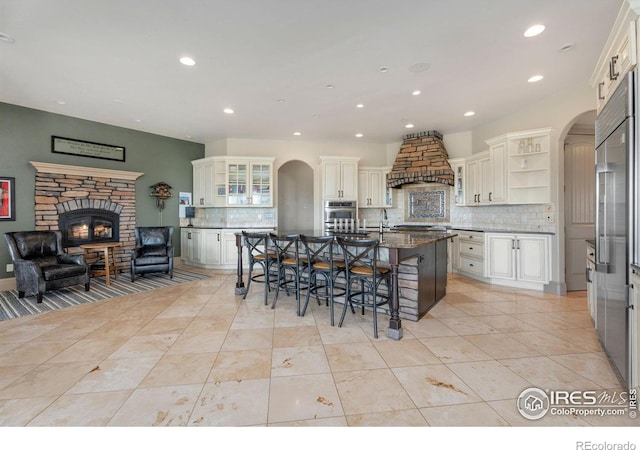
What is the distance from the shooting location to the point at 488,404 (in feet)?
5.90

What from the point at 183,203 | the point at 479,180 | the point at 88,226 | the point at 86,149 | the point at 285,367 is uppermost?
the point at 86,149

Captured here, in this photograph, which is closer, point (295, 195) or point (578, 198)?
point (578, 198)

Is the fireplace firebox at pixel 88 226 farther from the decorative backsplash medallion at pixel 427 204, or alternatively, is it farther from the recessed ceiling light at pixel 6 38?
the decorative backsplash medallion at pixel 427 204

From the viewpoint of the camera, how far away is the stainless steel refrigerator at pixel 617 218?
72.4 inches

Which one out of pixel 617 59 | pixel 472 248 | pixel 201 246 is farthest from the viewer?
pixel 201 246

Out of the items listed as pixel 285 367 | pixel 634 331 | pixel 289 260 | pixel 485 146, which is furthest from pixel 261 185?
pixel 634 331

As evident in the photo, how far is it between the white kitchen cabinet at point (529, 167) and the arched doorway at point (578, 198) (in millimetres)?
400

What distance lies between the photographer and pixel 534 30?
274 centimetres

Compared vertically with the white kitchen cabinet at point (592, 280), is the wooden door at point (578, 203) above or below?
above

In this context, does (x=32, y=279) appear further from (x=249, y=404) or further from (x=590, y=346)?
(x=590, y=346)

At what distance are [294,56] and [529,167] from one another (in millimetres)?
3947

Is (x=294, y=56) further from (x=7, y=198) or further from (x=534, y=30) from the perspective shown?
(x=7, y=198)

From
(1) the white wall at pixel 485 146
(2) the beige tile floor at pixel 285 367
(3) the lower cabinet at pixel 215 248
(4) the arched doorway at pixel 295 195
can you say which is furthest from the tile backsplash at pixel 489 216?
(3) the lower cabinet at pixel 215 248

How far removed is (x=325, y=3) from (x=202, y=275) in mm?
4850
